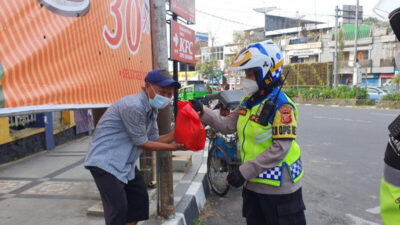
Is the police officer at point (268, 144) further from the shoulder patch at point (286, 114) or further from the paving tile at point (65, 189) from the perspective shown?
the paving tile at point (65, 189)

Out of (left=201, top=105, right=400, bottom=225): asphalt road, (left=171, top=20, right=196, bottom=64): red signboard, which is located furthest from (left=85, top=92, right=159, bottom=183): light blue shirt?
(left=201, top=105, right=400, bottom=225): asphalt road

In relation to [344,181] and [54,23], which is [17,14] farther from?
[344,181]

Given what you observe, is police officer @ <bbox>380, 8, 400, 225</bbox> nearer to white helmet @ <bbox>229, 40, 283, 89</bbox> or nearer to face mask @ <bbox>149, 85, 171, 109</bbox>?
white helmet @ <bbox>229, 40, 283, 89</bbox>

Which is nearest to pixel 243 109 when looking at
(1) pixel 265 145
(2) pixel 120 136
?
(1) pixel 265 145

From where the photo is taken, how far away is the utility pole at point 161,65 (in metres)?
3.27

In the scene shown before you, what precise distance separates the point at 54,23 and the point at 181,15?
7.95ft

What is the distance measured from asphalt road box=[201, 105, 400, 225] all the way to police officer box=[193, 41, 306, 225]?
1670 mm

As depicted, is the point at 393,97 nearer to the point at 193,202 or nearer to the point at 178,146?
the point at 193,202

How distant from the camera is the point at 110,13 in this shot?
2.86 metres

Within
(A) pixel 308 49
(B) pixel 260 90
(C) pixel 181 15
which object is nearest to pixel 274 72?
(B) pixel 260 90

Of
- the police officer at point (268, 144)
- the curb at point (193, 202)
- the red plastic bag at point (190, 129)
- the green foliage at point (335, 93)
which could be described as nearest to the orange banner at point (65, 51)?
the red plastic bag at point (190, 129)

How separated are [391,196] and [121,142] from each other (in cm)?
181

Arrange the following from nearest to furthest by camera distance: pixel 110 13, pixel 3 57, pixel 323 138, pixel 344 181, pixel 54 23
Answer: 1. pixel 3 57
2. pixel 54 23
3. pixel 110 13
4. pixel 344 181
5. pixel 323 138

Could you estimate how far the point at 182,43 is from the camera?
161 inches
